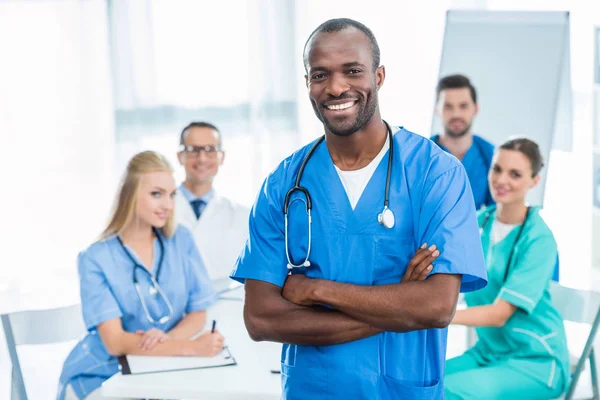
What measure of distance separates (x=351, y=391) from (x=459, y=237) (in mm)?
354

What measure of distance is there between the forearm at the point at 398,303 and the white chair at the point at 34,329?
122 centimetres

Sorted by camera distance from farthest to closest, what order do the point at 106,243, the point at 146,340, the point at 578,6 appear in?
1. the point at 578,6
2. the point at 106,243
3. the point at 146,340

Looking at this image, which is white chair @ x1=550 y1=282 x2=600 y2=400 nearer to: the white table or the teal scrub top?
the teal scrub top

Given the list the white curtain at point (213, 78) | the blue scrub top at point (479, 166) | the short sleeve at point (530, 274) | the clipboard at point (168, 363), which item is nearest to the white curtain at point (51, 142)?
the white curtain at point (213, 78)

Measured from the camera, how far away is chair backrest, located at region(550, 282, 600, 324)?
7.97ft

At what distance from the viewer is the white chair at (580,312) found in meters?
2.34

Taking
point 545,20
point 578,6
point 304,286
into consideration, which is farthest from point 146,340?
point 578,6

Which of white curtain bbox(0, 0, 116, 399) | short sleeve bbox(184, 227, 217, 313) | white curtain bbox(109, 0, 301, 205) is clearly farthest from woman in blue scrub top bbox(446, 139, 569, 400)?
white curtain bbox(0, 0, 116, 399)

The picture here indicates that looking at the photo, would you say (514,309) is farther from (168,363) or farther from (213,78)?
(213,78)

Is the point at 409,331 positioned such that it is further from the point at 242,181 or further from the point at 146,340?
the point at 242,181

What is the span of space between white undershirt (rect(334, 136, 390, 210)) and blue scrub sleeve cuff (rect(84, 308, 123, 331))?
1039 millimetres

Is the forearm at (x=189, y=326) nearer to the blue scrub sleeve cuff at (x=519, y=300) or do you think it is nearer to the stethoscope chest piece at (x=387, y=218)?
the blue scrub sleeve cuff at (x=519, y=300)

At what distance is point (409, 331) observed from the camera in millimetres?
1498

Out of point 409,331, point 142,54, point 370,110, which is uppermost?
point 142,54
